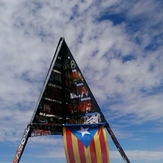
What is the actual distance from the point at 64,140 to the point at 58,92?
22.5 ft

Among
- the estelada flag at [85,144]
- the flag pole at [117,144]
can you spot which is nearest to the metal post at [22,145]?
the estelada flag at [85,144]

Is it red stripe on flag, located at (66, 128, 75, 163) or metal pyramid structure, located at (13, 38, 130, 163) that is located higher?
metal pyramid structure, located at (13, 38, 130, 163)

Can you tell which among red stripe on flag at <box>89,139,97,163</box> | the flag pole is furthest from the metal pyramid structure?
red stripe on flag at <box>89,139,97,163</box>

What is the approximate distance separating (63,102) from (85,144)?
7.36 m

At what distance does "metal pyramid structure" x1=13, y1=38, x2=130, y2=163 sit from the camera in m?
34.7

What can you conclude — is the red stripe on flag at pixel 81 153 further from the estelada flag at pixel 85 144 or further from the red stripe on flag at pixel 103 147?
the red stripe on flag at pixel 103 147

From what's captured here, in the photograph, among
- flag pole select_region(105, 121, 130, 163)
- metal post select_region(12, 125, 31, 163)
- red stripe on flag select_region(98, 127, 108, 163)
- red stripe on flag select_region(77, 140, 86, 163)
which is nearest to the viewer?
metal post select_region(12, 125, 31, 163)

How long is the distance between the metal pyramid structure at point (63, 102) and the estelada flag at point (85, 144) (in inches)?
46.5

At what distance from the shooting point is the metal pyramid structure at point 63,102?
3466cm

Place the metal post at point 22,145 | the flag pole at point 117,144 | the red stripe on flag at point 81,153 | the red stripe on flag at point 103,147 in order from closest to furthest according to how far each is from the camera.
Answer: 1. the metal post at point 22,145
2. the red stripe on flag at point 81,153
3. the red stripe on flag at point 103,147
4. the flag pole at point 117,144

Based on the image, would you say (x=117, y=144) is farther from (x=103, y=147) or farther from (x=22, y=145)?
(x=22, y=145)

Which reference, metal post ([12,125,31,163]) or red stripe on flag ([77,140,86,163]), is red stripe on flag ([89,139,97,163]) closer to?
red stripe on flag ([77,140,86,163])

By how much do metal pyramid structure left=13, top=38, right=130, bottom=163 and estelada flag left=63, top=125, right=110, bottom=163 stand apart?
118 cm

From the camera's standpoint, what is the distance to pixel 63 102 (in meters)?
38.1
